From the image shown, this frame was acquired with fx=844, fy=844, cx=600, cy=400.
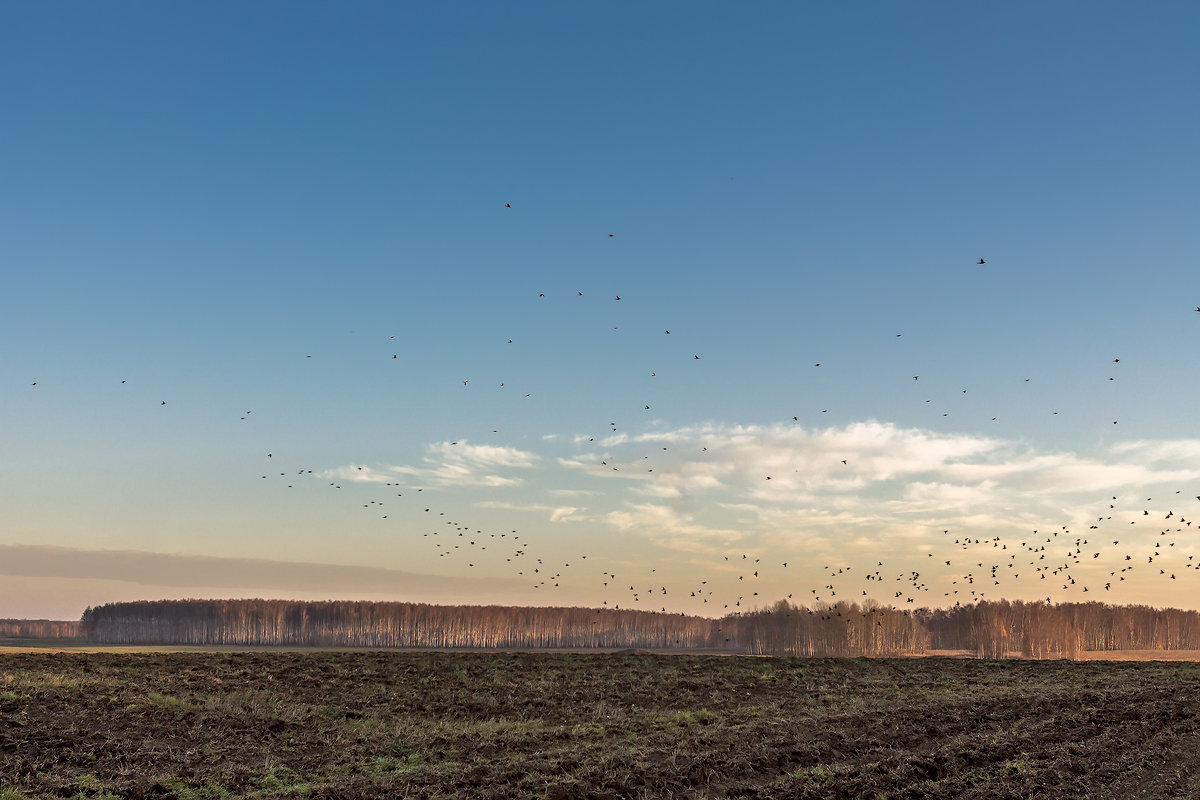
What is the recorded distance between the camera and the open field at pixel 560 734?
20.9 meters

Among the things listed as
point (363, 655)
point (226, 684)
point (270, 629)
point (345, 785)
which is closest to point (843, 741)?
point (345, 785)

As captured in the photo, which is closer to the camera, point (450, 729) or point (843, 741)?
point (843, 741)

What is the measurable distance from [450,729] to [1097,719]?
24.3 m

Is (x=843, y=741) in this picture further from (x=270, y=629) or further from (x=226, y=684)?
(x=270, y=629)

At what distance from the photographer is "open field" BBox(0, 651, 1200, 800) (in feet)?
68.7

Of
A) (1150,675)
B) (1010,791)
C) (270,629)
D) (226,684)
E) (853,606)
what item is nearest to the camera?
(1010,791)

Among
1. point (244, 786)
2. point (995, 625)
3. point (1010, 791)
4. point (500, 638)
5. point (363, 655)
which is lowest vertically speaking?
point (500, 638)

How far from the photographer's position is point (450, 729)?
3167cm

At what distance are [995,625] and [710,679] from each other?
115m

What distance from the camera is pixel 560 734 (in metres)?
28.9

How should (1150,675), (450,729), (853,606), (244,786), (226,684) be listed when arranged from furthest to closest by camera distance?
(853,606), (1150,675), (226,684), (450,729), (244,786)

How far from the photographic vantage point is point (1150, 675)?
56.2 m

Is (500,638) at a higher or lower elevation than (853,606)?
lower

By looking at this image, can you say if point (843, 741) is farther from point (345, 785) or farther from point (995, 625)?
point (995, 625)
